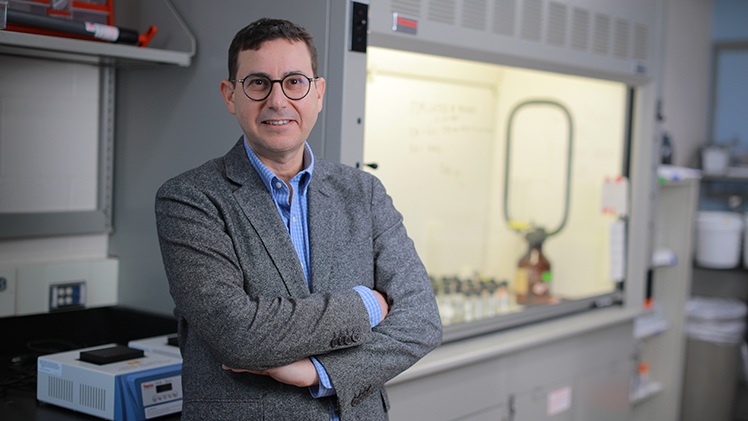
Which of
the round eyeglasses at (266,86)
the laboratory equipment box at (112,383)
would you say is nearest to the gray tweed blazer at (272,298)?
the round eyeglasses at (266,86)

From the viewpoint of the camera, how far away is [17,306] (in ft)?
5.90

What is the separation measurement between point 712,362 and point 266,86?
3.26 metres

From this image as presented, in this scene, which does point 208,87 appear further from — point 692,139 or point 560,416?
point 692,139

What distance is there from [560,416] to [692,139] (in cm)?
259

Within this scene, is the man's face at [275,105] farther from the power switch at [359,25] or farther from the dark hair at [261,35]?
the power switch at [359,25]

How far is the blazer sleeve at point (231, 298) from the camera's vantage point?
3.51 ft

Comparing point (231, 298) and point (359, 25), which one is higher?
point (359, 25)

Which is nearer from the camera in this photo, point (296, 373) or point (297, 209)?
point (296, 373)

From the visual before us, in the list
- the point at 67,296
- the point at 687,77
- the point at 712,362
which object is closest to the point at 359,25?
the point at 67,296

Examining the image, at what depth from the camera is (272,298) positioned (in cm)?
114

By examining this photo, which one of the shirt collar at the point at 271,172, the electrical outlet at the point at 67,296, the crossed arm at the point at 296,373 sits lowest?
the electrical outlet at the point at 67,296

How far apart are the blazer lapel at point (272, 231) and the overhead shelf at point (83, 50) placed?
66cm

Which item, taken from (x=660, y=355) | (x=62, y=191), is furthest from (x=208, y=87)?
(x=660, y=355)

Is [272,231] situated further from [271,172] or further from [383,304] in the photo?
[383,304]
